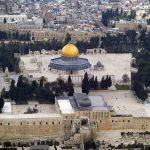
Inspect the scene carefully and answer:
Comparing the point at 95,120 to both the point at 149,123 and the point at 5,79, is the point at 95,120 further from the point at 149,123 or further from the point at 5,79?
the point at 5,79

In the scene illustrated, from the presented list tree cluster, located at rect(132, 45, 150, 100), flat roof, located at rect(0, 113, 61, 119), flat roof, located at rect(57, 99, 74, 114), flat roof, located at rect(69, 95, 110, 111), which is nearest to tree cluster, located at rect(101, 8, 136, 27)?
tree cluster, located at rect(132, 45, 150, 100)

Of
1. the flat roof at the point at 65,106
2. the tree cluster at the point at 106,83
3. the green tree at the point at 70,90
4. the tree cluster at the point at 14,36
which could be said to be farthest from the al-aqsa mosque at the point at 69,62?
the tree cluster at the point at 14,36

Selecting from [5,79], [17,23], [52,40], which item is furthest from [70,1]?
[5,79]

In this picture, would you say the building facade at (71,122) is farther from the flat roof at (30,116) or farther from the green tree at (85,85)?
the green tree at (85,85)

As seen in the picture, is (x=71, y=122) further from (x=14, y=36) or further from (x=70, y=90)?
(x=14, y=36)

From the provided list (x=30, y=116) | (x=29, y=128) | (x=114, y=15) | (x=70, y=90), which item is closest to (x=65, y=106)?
(x=30, y=116)

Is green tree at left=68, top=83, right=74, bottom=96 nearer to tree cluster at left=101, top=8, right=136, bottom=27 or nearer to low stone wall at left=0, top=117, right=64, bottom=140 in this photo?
low stone wall at left=0, top=117, right=64, bottom=140
